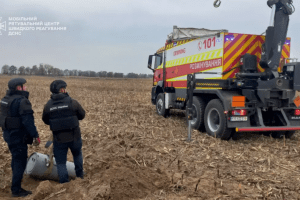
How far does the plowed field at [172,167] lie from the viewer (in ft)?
13.4

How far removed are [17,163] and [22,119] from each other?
70cm

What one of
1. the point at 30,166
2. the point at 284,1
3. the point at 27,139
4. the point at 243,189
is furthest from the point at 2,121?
the point at 284,1

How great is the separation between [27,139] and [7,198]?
896 mm

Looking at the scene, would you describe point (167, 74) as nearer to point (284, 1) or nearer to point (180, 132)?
point (180, 132)

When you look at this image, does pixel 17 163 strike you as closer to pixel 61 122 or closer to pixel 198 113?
pixel 61 122

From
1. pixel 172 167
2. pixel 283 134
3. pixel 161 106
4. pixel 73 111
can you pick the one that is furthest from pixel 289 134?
pixel 73 111

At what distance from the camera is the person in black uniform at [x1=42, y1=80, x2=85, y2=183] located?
4.47 meters

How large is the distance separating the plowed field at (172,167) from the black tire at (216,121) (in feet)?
0.65

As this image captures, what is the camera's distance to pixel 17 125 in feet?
14.7

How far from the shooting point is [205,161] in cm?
573

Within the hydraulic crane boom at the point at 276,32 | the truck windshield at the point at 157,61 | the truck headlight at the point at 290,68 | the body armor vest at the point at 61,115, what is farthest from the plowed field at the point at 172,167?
the truck windshield at the point at 157,61

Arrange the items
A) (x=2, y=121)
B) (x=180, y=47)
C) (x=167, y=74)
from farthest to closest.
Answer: (x=167, y=74)
(x=180, y=47)
(x=2, y=121)

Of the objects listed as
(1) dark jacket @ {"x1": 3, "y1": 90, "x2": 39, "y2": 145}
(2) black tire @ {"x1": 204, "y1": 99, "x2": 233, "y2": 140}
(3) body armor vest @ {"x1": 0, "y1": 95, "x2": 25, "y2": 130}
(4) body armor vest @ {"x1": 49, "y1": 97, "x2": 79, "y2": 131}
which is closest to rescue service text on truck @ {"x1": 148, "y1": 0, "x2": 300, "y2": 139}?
(2) black tire @ {"x1": 204, "y1": 99, "x2": 233, "y2": 140}

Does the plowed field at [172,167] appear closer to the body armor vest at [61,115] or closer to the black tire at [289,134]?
the black tire at [289,134]
